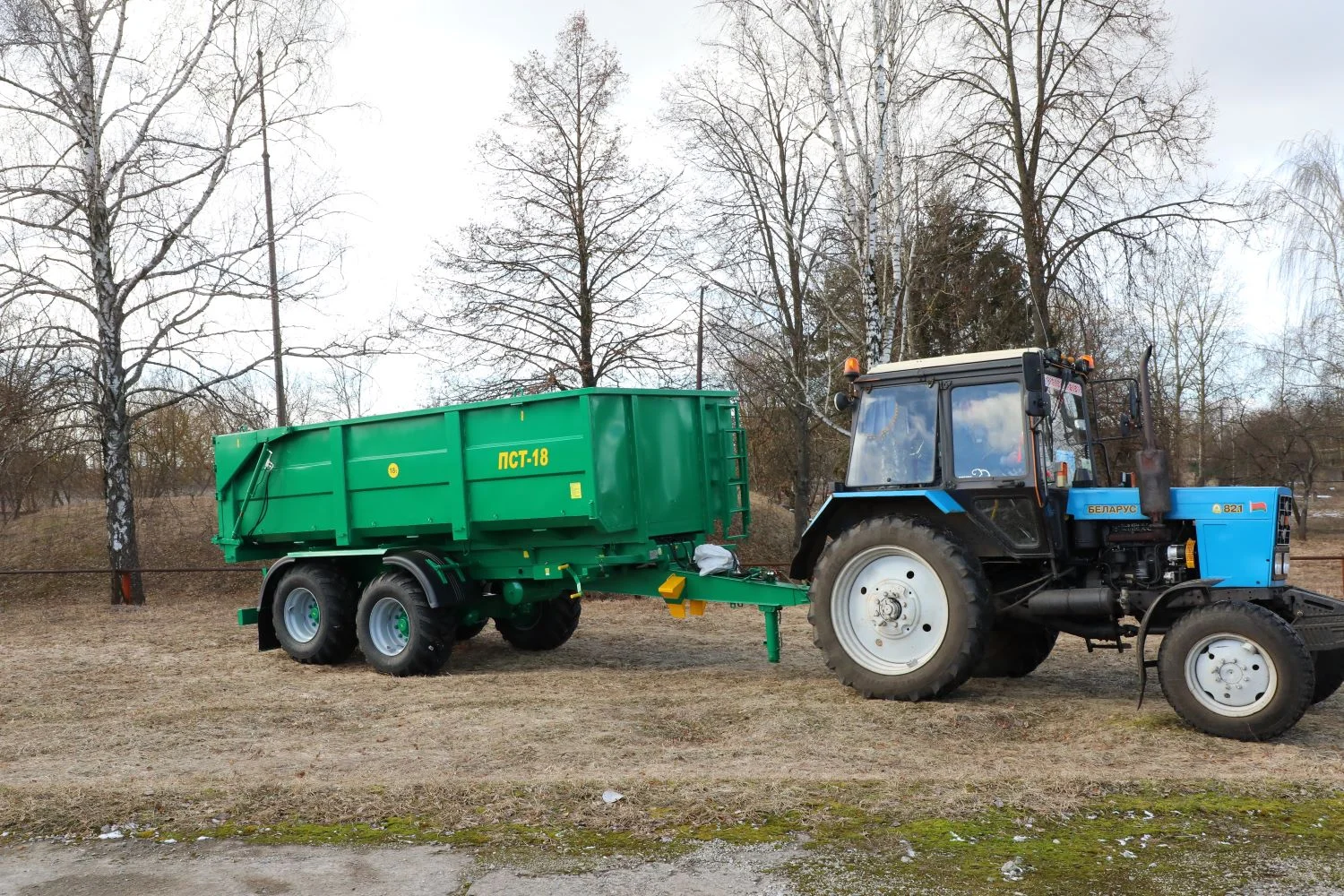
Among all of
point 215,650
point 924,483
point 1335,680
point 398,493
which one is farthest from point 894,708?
point 215,650

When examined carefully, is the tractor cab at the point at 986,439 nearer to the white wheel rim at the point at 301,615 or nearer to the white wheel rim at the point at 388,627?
the white wheel rim at the point at 388,627

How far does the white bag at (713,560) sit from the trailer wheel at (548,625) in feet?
7.16

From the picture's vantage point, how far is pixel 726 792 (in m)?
5.27

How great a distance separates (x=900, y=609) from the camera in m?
7.52

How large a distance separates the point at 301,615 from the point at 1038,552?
702 cm

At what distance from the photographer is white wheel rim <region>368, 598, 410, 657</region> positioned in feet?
31.7

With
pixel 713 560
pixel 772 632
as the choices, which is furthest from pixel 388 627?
pixel 772 632

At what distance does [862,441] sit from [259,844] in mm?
4835

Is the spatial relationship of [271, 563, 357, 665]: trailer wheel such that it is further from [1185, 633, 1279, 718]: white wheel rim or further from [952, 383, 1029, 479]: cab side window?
[1185, 633, 1279, 718]: white wheel rim

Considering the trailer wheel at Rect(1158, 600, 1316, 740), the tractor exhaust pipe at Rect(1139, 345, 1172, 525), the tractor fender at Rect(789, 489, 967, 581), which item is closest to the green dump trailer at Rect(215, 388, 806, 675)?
the tractor fender at Rect(789, 489, 967, 581)

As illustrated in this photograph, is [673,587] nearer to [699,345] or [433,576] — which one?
[433,576]

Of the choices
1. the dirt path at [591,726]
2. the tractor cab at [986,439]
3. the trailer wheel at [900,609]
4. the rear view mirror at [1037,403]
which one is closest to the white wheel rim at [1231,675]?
the dirt path at [591,726]

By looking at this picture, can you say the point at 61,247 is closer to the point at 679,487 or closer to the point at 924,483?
the point at 679,487

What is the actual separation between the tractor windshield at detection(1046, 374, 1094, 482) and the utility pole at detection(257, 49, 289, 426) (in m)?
11.9
